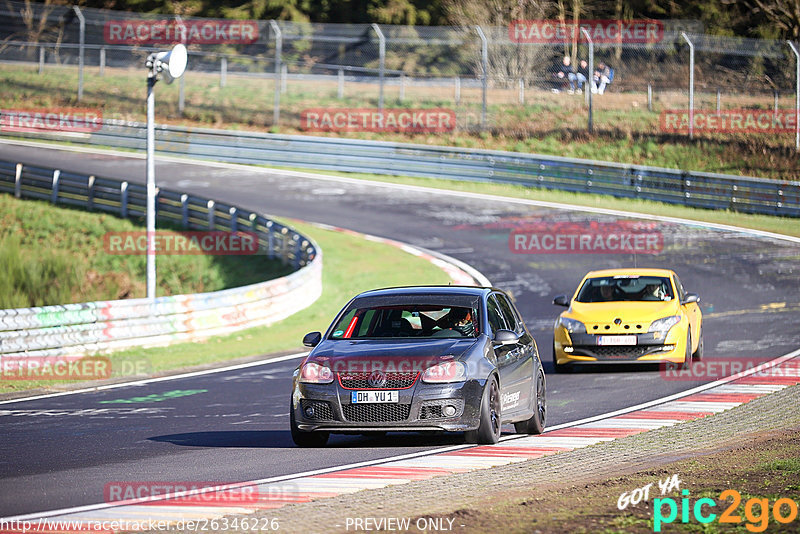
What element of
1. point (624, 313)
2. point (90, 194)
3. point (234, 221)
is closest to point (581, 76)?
point (234, 221)

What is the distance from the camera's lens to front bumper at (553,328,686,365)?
16078 millimetres

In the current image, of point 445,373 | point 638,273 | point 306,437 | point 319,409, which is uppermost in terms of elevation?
point 445,373

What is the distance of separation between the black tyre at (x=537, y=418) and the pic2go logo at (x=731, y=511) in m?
4.18

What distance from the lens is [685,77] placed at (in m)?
41.8

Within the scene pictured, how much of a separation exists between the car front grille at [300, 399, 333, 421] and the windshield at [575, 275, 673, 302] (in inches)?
323

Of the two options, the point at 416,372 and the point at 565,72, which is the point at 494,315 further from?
the point at 565,72

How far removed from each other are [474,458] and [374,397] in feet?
3.24

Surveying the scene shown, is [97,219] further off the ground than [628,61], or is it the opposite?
[628,61]

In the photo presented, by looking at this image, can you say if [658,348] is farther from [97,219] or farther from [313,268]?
[97,219]

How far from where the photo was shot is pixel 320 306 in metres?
23.7

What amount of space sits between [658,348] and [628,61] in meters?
29.0

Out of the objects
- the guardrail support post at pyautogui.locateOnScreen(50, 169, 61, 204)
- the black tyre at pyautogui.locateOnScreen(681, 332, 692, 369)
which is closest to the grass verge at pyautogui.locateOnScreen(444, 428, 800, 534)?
the black tyre at pyautogui.locateOnScreen(681, 332, 692, 369)

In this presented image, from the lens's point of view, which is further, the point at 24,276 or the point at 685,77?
the point at 685,77

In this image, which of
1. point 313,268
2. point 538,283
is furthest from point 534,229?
point 313,268
